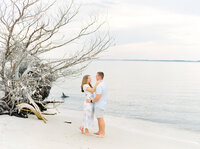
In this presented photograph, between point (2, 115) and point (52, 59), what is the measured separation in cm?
A: 271

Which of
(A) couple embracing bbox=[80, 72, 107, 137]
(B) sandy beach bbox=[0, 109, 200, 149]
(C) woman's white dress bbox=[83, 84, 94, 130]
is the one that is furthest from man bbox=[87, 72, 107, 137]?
(B) sandy beach bbox=[0, 109, 200, 149]

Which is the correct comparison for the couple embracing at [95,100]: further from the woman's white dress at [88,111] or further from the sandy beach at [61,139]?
the sandy beach at [61,139]

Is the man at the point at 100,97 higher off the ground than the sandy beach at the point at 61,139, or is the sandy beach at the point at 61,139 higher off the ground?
the man at the point at 100,97

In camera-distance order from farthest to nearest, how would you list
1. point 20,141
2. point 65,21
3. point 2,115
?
point 65,21 < point 2,115 < point 20,141

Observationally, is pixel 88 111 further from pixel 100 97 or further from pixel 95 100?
pixel 100 97

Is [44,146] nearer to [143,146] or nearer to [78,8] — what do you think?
[143,146]

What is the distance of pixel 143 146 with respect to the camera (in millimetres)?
7441

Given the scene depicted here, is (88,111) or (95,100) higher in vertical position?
(95,100)

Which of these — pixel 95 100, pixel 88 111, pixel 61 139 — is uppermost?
pixel 95 100

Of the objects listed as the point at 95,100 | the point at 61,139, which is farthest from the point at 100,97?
the point at 61,139

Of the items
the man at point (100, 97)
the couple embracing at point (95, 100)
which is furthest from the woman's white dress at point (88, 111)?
the man at point (100, 97)

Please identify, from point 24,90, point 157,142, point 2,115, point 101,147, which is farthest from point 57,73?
point 157,142

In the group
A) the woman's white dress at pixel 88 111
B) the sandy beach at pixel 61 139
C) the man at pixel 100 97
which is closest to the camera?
the sandy beach at pixel 61 139

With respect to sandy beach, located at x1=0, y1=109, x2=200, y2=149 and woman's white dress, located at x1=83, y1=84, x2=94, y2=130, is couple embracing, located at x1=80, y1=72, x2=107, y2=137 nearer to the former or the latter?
woman's white dress, located at x1=83, y1=84, x2=94, y2=130
